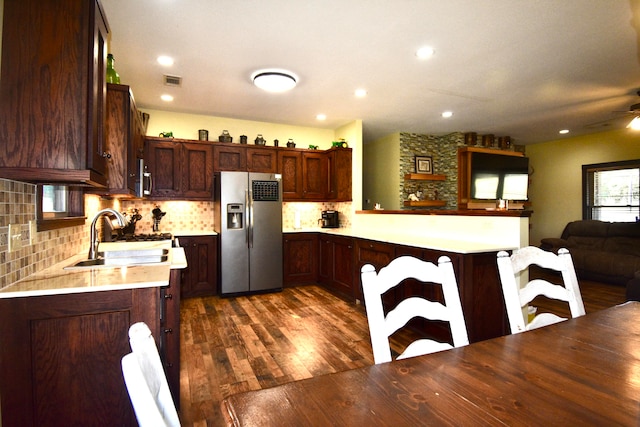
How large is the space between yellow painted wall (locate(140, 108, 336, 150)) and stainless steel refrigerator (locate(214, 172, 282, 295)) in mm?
1012

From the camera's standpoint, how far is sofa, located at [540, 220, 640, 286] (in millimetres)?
4891

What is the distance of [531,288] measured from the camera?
58.4 inches

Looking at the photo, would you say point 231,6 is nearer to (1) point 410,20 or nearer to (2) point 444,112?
(1) point 410,20

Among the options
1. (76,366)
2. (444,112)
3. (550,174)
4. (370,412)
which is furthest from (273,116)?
(550,174)

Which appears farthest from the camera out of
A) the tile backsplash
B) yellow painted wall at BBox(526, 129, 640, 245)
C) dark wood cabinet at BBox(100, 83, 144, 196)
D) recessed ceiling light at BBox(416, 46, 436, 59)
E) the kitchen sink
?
yellow painted wall at BBox(526, 129, 640, 245)

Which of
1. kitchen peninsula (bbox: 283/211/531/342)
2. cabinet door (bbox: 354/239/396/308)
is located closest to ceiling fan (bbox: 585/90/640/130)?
kitchen peninsula (bbox: 283/211/531/342)

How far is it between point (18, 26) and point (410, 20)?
240cm

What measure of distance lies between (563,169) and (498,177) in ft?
5.58

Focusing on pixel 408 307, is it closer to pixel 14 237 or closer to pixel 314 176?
pixel 14 237

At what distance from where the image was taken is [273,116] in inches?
200

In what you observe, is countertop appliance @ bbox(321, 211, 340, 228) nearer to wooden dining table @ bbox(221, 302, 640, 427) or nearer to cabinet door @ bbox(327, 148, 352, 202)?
cabinet door @ bbox(327, 148, 352, 202)

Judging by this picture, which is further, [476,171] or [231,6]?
[476,171]

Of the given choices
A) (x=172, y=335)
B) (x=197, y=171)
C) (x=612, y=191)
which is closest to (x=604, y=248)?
(x=612, y=191)

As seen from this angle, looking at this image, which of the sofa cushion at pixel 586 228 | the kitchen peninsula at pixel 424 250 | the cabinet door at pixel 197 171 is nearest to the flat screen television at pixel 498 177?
the sofa cushion at pixel 586 228
